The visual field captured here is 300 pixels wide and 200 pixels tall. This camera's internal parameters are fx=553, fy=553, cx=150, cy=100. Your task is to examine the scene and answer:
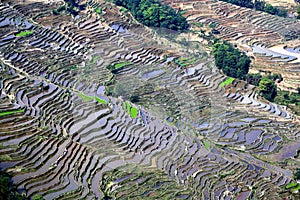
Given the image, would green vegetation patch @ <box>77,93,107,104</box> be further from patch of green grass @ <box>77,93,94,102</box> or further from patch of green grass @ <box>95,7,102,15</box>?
patch of green grass @ <box>95,7,102,15</box>

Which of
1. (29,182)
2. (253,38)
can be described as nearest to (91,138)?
(29,182)

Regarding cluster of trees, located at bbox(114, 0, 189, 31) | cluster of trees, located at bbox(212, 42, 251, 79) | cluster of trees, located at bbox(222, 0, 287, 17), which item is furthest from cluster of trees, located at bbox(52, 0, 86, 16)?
cluster of trees, located at bbox(222, 0, 287, 17)

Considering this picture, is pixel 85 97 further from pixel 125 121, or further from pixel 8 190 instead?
pixel 8 190

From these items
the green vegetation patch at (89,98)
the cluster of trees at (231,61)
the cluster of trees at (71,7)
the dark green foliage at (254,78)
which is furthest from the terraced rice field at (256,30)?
the green vegetation patch at (89,98)

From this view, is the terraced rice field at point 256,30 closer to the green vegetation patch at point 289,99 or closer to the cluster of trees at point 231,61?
the cluster of trees at point 231,61

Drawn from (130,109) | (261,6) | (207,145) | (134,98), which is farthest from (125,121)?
(261,6)

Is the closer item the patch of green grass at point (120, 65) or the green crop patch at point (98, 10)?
the patch of green grass at point (120, 65)

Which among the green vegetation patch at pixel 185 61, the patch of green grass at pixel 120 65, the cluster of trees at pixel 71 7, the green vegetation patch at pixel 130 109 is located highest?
the cluster of trees at pixel 71 7

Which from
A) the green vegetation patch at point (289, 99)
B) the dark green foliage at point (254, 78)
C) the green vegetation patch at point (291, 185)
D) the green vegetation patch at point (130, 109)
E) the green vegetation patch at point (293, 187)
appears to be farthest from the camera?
the dark green foliage at point (254, 78)
